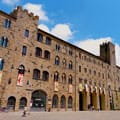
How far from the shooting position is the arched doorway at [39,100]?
3103 cm

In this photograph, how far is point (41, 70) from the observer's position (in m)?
32.9

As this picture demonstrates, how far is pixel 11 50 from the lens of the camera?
94.3 feet

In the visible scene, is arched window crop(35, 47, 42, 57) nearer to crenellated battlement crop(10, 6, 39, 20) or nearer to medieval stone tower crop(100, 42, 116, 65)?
crenellated battlement crop(10, 6, 39, 20)

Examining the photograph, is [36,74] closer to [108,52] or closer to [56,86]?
[56,86]

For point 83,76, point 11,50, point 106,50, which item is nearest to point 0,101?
point 11,50

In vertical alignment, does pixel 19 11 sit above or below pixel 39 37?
above

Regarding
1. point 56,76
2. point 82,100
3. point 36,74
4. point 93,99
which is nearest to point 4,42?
point 36,74

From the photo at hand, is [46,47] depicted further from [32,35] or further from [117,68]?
[117,68]

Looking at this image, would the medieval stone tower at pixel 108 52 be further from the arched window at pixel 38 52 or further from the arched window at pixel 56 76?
the arched window at pixel 38 52

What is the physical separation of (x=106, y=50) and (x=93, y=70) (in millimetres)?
12844

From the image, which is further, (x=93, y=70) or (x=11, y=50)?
(x=93, y=70)

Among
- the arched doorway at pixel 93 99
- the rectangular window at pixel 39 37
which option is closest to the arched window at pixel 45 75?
the rectangular window at pixel 39 37

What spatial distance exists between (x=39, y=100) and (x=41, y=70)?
5612 millimetres

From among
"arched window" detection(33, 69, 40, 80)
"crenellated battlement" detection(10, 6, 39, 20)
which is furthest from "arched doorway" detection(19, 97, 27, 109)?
"crenellated battlement" detection(10, 6, 39, 20)
